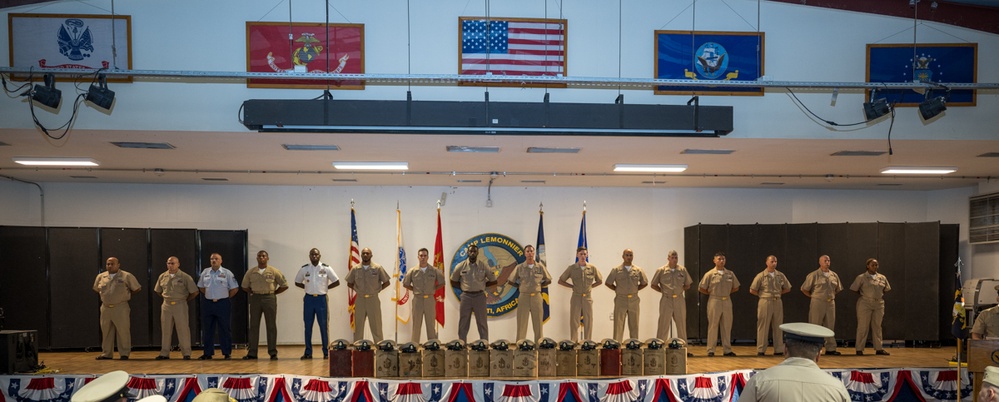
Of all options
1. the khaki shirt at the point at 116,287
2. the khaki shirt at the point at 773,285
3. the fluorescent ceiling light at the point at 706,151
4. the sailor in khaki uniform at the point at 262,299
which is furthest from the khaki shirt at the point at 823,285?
the khaki shirt at the point at 116,287

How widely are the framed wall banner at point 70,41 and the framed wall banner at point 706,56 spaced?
5713mm

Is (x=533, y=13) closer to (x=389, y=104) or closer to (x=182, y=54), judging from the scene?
(x=389, y=104)

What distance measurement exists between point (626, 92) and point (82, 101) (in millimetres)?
5729

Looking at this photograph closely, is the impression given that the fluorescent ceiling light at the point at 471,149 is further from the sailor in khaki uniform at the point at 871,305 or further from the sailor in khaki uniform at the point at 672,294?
the sailor in khaki uniform at the point at 871,305

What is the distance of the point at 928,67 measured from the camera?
7.94 meters

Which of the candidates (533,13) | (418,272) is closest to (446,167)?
(418,272)

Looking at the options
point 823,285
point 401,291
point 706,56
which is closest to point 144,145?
point 401,291

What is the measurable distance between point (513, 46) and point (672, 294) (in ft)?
18.0

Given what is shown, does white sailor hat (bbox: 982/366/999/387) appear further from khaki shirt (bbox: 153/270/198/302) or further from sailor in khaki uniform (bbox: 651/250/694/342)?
khaki shirt (bbox: 153/270/198/302)

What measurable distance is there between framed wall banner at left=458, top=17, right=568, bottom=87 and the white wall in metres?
5.78

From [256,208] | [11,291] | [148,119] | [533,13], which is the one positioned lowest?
[11,291]

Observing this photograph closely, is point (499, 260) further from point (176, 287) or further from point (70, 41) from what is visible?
point (70, 41)

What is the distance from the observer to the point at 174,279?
35.5 ft

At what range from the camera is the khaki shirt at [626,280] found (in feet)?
37.3
